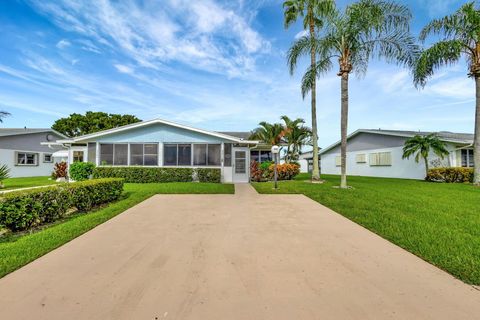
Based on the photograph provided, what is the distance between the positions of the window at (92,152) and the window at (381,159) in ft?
74.1

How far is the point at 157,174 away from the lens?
46.0ft

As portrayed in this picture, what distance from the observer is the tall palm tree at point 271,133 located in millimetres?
22094

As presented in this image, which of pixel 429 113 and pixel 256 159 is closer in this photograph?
pixel 429 113

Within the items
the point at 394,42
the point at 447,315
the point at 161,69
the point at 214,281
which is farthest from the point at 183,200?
the point at 394,42

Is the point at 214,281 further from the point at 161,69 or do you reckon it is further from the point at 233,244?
the point at 161,69

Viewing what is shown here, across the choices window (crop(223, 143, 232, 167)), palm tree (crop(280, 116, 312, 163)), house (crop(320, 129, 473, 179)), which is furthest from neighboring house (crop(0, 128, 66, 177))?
house (crop(320, 129, 473, 179))

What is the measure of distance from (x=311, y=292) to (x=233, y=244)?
5.84 ft

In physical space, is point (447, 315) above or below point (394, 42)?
below

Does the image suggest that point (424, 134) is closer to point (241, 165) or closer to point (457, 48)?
point (457, 48)

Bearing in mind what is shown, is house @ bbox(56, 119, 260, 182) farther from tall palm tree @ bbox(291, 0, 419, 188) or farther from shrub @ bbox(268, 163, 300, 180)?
tall palm tree @ bbox(291, 0, 419, 188)

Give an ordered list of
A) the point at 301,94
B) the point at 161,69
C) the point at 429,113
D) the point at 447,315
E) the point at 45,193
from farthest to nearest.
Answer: the point at 429,113, the point at 161,69, the point at 301,94, the point at 45,193, the point at 447,315

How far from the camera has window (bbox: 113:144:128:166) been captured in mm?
14773

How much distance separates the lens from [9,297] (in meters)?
2.47

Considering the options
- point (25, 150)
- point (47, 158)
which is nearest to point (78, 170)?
point (25, 150)
